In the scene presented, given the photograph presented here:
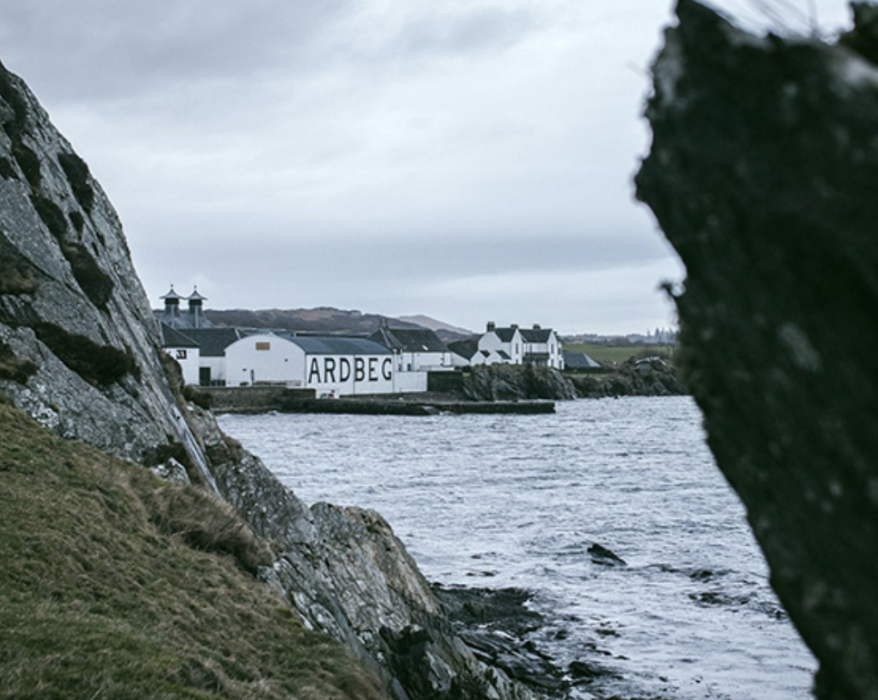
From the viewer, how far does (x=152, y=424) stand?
60.0 ft

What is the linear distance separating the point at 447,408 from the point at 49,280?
93369 mm

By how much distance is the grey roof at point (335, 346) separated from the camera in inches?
4727

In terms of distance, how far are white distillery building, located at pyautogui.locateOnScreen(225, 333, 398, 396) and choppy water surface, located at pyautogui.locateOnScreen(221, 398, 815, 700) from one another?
43.5 meters

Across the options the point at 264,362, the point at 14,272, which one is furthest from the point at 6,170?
the point at 264,362

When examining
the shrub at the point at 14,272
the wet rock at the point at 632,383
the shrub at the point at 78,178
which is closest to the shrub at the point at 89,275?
the shrub at the point at 14,272

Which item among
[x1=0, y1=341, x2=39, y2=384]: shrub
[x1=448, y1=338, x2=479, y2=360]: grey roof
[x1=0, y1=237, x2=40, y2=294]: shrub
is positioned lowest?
[x1=0, y1=341, x2=39, y2=384]: shrub

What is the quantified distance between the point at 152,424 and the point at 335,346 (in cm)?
10779

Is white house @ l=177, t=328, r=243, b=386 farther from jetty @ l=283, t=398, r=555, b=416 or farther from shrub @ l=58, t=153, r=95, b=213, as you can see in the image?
shrub @ l=58, t=153, r=95, b=213

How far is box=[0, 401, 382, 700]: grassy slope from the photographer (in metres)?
8.64

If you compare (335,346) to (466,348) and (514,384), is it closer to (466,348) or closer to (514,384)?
(514,384)

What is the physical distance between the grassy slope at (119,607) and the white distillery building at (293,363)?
342 feet

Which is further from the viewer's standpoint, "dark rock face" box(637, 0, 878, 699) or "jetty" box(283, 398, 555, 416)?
"jetty" box(283, 398, 555, 416)

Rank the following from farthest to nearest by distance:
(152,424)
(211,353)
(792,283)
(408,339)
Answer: (408,339) → (211,353) → (152,424) → (792,283)

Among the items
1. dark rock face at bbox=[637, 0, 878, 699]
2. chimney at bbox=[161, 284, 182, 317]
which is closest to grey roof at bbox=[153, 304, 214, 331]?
chimney at bbox=[161, 284, 182, 317]
